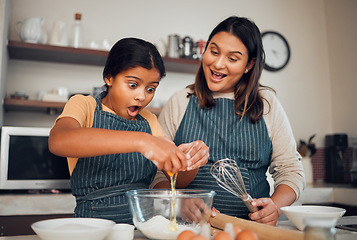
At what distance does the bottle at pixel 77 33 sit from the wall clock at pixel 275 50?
155 cm

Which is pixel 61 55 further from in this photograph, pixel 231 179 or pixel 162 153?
pixel 162 153

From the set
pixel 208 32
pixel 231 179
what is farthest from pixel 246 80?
pixel 208 32

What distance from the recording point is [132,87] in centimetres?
106

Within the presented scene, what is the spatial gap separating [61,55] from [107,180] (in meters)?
1.62

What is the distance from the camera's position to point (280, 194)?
126 centimetres

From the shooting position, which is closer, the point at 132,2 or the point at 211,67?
the point at 211,67

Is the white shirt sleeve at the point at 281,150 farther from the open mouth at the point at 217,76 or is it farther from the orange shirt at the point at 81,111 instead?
the orange shirt at the point at 81,111

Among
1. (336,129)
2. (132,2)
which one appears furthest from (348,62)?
(132,2)

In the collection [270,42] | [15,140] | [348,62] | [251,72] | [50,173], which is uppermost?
[270,42]

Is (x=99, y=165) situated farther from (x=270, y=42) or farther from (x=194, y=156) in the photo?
(x=270, y=42)

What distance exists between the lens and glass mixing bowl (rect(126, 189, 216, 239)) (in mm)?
717

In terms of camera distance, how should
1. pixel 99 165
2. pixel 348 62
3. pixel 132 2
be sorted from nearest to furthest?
1. pixel 99 165
2. pixel 132 2
3. pixel 348 62

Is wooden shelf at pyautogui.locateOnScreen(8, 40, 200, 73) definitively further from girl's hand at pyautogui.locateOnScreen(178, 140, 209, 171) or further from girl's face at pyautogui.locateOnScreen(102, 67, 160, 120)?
girl's hand at pyautogui.locateOnScreen(178, 140, 209, 171)

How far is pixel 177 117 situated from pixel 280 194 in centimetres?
47
